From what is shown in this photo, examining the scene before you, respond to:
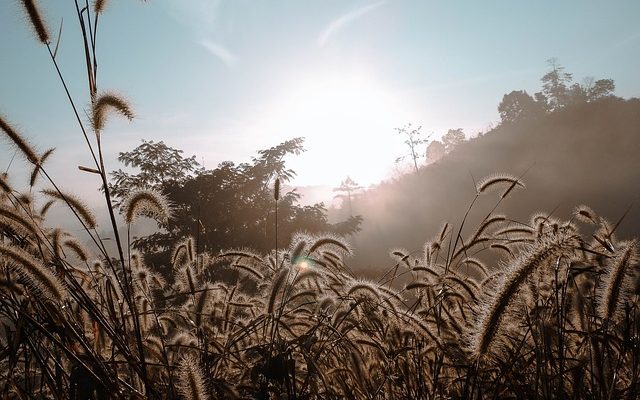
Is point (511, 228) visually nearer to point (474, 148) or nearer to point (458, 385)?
point (458, 385)

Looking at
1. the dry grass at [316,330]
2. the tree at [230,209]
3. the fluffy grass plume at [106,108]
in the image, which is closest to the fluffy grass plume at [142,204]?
the dry grass at [316,330]

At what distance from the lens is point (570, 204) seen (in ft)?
132

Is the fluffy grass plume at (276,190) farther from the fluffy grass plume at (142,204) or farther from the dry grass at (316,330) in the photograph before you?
the fluffy grass plume at (142,204)

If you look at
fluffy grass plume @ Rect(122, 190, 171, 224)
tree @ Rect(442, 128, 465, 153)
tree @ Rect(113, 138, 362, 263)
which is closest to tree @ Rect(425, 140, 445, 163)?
tree @ Rect(442, 128, 465, 153)

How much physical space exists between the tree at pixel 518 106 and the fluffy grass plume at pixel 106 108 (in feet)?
251

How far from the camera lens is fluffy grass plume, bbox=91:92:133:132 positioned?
185 cm

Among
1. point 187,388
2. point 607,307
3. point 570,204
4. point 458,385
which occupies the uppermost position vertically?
point 187,388

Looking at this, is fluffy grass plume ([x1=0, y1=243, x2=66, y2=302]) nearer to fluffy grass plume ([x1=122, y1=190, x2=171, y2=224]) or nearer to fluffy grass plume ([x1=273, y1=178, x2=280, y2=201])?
fluffy grass plume ([x1=122, y1=190, x2=171, y2=224])

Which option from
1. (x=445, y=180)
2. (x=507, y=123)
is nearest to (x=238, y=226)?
(x=445, y=180)

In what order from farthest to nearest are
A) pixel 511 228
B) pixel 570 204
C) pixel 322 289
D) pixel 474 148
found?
pixel 474 148 < pixel 570 204 < pixel 511 228 < pixel 322 289

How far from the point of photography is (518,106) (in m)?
70.9

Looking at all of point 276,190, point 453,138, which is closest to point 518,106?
point 453,138

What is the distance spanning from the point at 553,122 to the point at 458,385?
59.3 metres

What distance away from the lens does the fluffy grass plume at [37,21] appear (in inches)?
76.5
